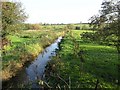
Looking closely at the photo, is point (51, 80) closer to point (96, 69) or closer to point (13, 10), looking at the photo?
point (96, 69)

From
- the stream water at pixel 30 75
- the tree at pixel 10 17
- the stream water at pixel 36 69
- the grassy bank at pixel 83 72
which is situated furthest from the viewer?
the tree at pixel 10 17

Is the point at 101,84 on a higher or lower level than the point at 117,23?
lower

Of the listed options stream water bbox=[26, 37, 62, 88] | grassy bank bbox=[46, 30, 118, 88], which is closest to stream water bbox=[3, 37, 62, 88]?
stream water bbox=[26, 37, 62, 88]

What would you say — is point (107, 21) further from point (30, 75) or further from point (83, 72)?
point (30, 75)

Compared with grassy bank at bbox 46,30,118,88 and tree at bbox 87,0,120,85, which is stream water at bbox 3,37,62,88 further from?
tree at bbox 87,0,120,85

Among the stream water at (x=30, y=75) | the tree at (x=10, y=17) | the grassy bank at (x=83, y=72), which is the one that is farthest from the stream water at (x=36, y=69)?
the tree at (x=10, y=17)

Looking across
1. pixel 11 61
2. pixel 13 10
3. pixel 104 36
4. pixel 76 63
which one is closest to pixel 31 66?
pixel 11 61

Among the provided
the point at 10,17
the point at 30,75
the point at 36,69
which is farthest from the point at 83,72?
the point at 10,17

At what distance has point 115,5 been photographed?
2922 centimetres

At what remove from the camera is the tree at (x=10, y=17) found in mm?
42931

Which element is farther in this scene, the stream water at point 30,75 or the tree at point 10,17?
the tree at point 10,17

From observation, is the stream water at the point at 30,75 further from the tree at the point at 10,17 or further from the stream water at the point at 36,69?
the tree at the point at 10,17

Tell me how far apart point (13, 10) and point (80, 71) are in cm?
1985

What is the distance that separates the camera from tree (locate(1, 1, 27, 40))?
141ft
